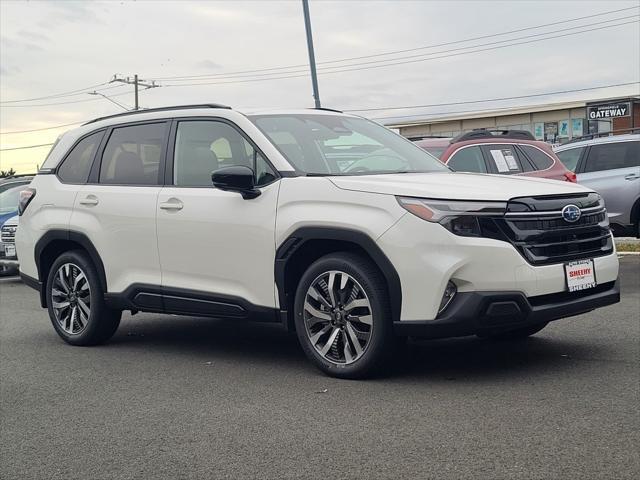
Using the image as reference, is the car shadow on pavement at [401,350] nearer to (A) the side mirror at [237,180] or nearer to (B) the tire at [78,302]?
(B) the tire at [78,302]

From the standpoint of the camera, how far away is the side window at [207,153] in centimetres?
654

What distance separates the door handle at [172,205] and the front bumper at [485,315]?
2077mm

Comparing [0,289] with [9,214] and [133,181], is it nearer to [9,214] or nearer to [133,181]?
[9,214]

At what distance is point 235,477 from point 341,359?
6.29 ft

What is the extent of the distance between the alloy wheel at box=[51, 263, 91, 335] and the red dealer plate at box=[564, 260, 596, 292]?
157 inches

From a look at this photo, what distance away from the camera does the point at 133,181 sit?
290 inches

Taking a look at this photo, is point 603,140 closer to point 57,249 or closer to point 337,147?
point 337,147

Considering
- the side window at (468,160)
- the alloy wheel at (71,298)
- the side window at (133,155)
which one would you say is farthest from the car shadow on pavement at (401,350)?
the side window at (468,160)

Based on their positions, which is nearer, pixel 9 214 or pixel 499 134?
pixel 499 134

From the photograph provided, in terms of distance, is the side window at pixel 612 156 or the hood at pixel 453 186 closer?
the hood at pixel 453 186

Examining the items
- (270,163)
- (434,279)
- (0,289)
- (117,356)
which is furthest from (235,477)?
(0,289)

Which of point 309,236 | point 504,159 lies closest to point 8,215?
point 504,159

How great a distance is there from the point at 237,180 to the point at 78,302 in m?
2.40

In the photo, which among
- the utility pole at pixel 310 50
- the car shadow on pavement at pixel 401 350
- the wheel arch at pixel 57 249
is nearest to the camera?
the car shadow on pavement at pixel 401 350
